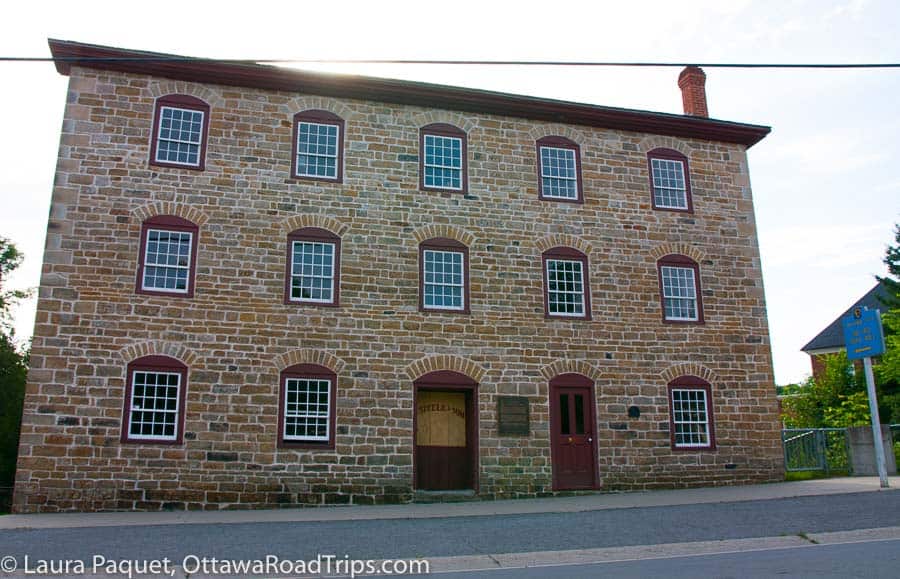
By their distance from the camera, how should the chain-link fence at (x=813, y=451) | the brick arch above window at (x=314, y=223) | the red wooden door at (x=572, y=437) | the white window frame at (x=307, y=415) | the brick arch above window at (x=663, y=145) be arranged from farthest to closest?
the brick arch above window at (x=663, y=145) → the chain-link fence at (x=813, y=451) → the red wooden door at (x=572, y=437) → the brick arch above window at (x=314, y=223) → the white window frame at (x=307, y=415)

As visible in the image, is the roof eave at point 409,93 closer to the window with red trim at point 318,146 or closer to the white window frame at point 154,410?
the window with red trim at point 318,146

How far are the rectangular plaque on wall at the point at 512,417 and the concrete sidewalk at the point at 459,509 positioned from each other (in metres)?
1.53

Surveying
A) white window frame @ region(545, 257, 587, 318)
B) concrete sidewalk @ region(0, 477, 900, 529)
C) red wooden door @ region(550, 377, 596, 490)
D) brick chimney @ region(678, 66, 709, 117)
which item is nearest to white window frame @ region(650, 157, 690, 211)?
brick chimney @ region(678, 66, 709, 117)

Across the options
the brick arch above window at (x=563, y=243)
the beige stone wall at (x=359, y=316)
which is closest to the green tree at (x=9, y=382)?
the beige stone wall at (x=359, y=316)

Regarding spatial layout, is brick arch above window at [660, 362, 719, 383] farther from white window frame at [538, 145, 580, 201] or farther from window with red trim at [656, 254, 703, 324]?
white window frame at [538, 145, 580, 201]

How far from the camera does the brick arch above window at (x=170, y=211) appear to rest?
50.1 ft

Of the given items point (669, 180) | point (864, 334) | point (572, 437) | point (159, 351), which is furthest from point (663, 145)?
point (159, 351)

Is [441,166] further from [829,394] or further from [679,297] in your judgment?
[829,394]

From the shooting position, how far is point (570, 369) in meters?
16.7

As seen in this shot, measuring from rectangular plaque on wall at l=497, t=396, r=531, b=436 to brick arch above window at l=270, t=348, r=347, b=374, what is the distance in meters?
3.70

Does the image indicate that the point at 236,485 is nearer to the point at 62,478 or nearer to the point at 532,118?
the point at 62,478

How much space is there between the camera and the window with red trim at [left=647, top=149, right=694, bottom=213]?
61.1 feet

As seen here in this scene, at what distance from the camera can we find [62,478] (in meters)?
13.8

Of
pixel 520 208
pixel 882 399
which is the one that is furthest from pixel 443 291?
pixel 882 399
